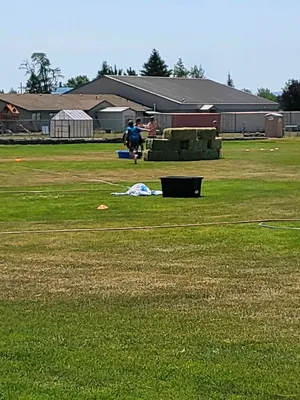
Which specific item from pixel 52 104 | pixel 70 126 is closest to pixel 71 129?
pixel 70 126

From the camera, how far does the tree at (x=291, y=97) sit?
11838 centimetres

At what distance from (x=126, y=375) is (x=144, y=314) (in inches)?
83.2

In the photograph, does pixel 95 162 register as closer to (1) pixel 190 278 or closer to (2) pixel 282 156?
(2) pixel 282 156

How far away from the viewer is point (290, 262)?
463 inches

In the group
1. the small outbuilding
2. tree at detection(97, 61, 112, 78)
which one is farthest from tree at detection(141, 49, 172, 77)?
the small outbuilding

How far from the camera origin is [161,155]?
3984 centimetres

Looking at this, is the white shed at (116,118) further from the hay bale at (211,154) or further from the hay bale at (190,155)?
the hay bale at (190,155)

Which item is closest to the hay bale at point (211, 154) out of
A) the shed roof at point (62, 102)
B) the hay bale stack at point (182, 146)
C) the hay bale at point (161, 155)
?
the hay bale stack at point (182, 146)

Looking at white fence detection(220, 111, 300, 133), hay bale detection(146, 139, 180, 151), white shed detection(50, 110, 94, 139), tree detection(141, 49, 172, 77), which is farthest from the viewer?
tree detection(141, 49, 172, 77)

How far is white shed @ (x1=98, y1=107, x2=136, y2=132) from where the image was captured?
323ft

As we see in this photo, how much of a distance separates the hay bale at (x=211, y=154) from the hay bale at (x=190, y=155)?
37 cm

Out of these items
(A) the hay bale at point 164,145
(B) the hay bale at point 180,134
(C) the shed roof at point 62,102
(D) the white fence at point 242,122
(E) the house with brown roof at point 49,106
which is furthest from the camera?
(C) the shed roof at point 62,102

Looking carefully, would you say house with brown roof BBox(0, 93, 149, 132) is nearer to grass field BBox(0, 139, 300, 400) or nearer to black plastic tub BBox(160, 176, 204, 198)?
black plastic tub BBox(160, 176, 204, 198)

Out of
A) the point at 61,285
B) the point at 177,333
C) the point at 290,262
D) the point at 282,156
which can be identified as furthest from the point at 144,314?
the point at 282,156
